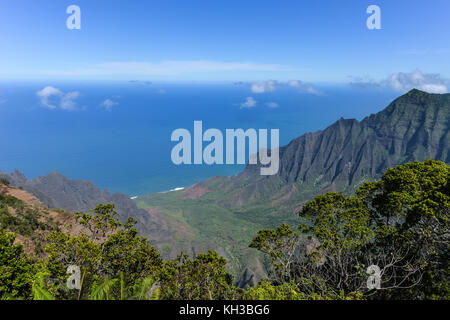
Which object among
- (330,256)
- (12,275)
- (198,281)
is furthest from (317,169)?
(12,275)

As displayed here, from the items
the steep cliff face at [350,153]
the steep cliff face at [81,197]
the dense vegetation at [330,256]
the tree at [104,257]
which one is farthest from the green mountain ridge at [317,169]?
the tree at [104,257]

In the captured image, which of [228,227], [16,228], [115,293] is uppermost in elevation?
[115,293]

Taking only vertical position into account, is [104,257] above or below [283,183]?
above

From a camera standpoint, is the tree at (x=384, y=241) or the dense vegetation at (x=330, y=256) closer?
the dense vegetation at (x=330, y=256)

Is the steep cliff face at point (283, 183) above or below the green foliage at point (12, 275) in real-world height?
below

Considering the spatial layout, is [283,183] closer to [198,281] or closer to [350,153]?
[350,153]

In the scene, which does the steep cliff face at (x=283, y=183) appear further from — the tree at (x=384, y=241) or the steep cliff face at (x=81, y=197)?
the tree at (x=384, y=241)
